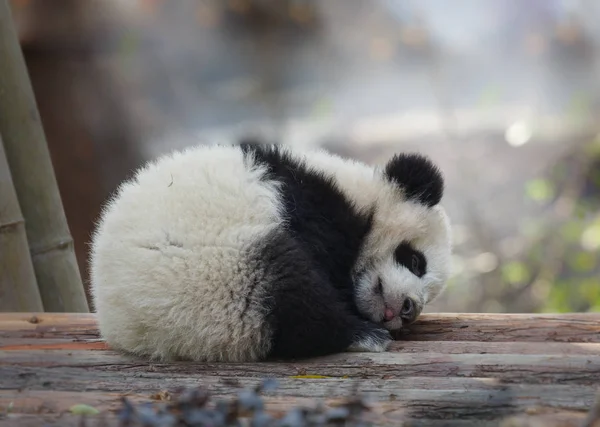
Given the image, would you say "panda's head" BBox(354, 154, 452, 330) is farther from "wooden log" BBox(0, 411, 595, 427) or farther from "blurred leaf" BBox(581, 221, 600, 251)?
"blurred leaf" BBox(581, 221, 600, 251)

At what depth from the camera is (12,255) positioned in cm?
314

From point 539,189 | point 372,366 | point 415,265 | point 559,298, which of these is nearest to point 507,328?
point 415,265

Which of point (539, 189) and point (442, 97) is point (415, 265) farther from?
point (442, 97)

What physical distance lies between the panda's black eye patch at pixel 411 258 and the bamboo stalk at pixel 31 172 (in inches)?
63.1

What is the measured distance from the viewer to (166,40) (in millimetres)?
6660

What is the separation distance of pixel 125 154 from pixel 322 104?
2.03m

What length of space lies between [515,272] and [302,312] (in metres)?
4.43

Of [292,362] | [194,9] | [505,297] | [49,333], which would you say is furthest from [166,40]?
[292,362]

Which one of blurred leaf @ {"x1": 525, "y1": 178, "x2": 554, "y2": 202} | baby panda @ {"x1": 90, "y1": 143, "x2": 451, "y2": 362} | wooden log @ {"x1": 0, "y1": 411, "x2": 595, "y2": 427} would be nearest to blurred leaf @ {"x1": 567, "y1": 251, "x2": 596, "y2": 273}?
blurred leaf @ {"x1": 525, "y1": 178, "x2": 554, "y2": 202}

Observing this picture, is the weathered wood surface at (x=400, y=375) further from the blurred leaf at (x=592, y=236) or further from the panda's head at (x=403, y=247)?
the blurred leaf at (x=592, y=236)

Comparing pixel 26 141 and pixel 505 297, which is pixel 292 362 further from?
pixel 505 297

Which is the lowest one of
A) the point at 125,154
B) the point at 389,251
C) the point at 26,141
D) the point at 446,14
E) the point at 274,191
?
the point at 389,251

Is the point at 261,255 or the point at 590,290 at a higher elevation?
the point at 261,255

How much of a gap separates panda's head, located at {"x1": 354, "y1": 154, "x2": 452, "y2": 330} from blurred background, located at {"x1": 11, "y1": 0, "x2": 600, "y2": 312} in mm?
3606
